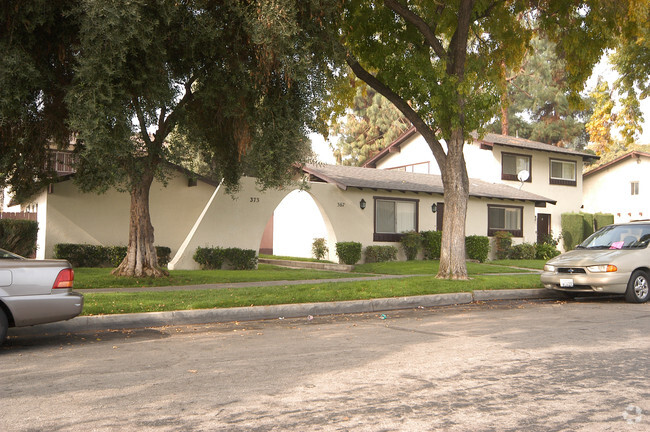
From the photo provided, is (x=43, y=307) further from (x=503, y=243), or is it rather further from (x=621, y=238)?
(x=503, y=243)

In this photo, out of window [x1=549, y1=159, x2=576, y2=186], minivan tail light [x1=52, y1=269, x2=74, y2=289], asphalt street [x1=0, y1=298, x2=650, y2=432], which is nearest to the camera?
asphalt street [x1=0, y1=298, x2=650, y2=432]

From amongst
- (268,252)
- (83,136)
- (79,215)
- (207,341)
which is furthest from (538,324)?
(268,252)

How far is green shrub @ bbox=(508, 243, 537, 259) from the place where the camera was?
90.4 ft

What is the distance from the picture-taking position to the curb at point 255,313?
8695 millimetres

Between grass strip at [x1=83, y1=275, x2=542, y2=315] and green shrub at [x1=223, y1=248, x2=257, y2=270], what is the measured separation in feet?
23.2

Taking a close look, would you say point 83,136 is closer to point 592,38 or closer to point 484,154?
point 592,38

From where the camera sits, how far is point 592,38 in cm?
1609

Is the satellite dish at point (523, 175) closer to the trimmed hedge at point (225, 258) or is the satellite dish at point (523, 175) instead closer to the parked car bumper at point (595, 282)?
the trimmed hedge at point (225, 258)

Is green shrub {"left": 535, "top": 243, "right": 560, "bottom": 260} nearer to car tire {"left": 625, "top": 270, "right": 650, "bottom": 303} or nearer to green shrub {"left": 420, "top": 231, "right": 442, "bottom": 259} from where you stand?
green shrub {"left": 420, "top": 231, "right": 442, "bottom": 259}

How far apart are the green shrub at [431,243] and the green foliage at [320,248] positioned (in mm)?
4201

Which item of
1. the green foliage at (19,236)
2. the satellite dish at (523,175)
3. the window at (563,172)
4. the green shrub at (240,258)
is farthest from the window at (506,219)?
the green foliage at (19,236)

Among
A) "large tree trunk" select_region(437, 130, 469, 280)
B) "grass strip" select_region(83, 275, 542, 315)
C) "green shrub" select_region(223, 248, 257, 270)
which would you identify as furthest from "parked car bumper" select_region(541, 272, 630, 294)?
"green shrub" select_region(223, 248, 257, 270)

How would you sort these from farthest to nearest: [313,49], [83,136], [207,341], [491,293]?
[491,293] → [313,49] → [83,136] → [207,341]

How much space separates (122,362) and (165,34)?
7.19m
